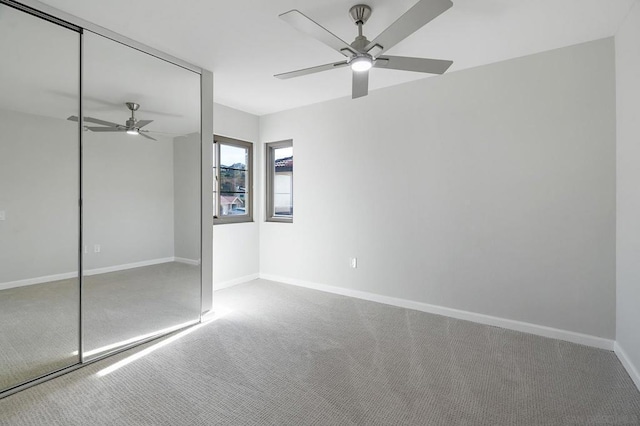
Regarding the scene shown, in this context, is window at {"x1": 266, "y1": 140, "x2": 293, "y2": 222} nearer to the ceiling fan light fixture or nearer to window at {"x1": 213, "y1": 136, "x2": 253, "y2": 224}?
window at {"x1": 213, "y1": 136, "x2": 253, "y2": 224}

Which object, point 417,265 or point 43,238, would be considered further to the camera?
point 417,265

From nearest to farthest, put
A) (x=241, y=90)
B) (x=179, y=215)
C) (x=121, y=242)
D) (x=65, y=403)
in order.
→ (x=65, y=403) < (x=121, y=242) < (x=179, y=215) < (x=241, y=90)

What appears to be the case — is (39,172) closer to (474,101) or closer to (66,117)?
(66,117)

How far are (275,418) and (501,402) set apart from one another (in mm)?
1363

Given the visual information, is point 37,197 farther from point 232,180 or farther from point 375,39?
point 375,39

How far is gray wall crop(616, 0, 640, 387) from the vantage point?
2164 mm

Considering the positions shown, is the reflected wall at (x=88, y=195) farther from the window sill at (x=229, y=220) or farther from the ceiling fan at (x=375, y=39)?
the ceiling fan at (x=375, y=39)

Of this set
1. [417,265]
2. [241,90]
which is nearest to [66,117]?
[241,90]

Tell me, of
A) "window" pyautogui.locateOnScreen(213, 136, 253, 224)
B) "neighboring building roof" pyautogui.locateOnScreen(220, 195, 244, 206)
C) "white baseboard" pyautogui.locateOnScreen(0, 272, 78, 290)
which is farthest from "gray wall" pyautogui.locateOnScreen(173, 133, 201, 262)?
"neighboring building roof" pyautogui.locateOnScreen(220, 195, 244, 206)

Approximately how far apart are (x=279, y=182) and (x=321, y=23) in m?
2.79

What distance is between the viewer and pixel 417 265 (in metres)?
3.57

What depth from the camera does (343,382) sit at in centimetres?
218

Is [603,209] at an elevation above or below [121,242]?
above

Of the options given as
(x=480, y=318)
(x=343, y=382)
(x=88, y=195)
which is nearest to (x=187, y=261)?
(x=88, y=195)
